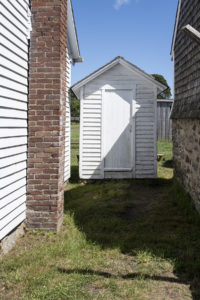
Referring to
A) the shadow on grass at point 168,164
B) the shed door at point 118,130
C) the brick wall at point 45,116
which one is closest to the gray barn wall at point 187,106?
the shed door at point 118,130

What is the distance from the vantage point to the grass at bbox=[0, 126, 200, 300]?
3.26 m

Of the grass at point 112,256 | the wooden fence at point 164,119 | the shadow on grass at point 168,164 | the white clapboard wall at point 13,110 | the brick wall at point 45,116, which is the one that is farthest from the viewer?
the wooden fence at point 164,119

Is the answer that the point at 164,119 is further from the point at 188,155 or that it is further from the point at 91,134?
the point at 188,155

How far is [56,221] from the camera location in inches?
192

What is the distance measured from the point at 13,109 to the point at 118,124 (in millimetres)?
5310

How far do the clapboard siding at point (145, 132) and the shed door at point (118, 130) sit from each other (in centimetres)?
23

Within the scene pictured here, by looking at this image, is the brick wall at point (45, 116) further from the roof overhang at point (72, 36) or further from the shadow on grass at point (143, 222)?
Result: the roof overhang at point (72, 36)

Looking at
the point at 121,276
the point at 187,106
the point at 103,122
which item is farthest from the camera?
the point at 103,122

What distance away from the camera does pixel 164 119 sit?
2006 cm

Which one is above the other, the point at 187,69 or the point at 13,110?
the point at 187,69

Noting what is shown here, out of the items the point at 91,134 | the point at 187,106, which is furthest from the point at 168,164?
the point at 187,106

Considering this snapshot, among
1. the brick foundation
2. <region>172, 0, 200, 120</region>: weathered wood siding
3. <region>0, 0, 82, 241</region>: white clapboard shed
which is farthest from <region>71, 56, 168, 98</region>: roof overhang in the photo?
<region>0, 0, 82, 241</region>: white clapboard shed

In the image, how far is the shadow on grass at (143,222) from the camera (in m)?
4.07

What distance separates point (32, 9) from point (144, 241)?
4.09m
